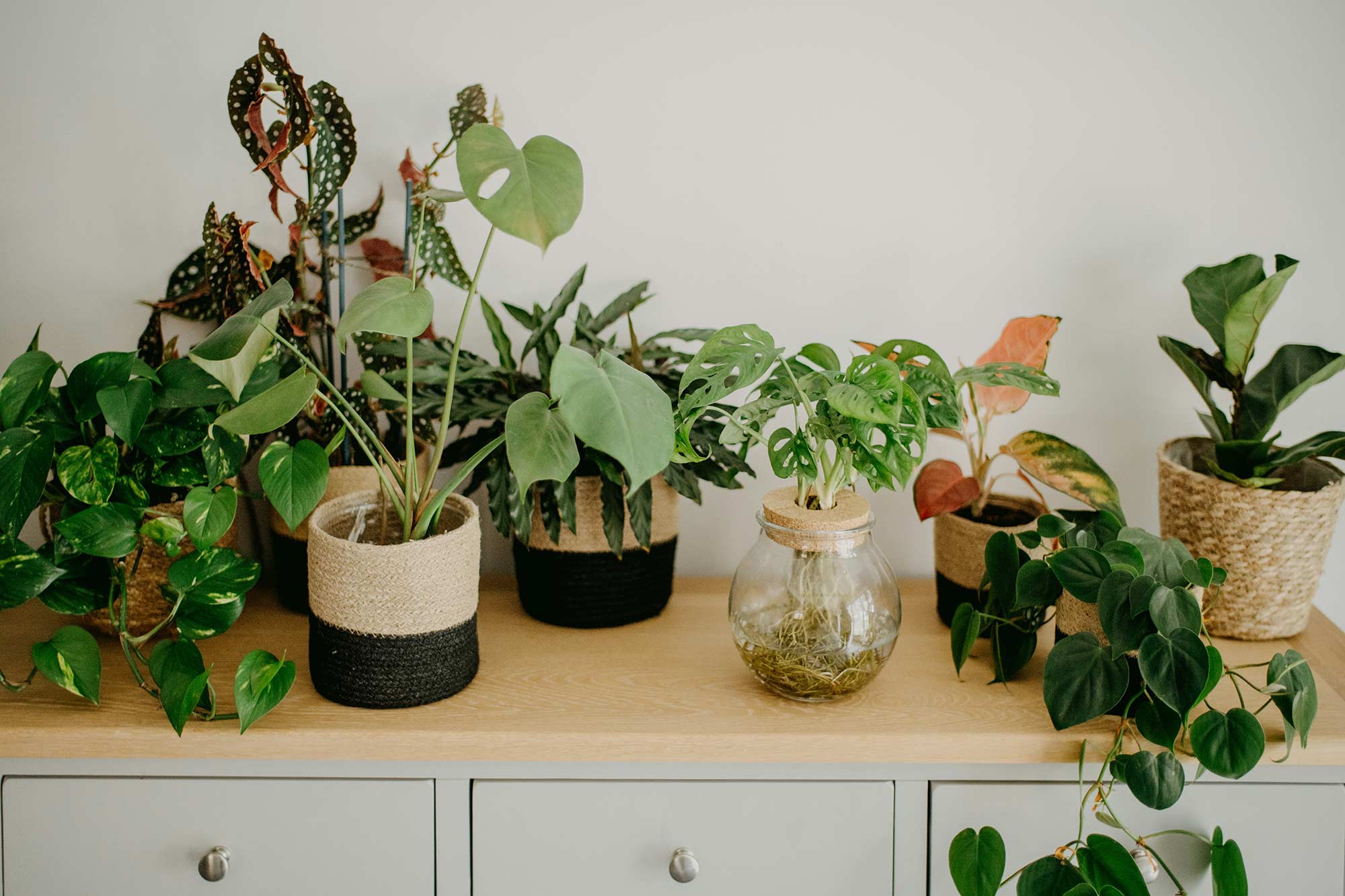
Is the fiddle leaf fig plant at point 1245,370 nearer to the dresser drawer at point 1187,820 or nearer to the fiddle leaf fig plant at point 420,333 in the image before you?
the dresser drawer at point 1187,820

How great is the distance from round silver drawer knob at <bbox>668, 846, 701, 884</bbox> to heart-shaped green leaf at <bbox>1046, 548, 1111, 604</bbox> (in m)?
0.48

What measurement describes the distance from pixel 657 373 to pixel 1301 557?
80 cm

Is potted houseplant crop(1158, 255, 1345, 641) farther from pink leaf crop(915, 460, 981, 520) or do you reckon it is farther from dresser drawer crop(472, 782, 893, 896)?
dresser drawer crop(472, 782, 893, 896)

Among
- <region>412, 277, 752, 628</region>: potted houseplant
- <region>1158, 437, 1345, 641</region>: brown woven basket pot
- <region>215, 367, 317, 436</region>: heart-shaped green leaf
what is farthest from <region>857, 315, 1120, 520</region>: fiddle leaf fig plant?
<region>215, 367, 317, 436</region>: heart-shaped green leaf

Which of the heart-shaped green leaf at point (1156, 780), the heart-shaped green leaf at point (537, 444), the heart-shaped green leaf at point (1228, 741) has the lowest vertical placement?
the heart-shaped green leaf at point (1156, 780)

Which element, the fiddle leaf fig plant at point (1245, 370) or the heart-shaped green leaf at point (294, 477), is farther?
the fiddle leaf fig plant at point (1245, 370)

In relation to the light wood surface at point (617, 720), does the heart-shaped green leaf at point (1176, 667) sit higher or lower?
higher

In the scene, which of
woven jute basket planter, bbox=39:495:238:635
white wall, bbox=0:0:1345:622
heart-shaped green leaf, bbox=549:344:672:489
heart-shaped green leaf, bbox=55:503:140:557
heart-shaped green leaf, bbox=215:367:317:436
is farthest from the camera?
white wall, bbox=0:0:1345:622

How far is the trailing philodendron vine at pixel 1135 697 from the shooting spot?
89 centimetres

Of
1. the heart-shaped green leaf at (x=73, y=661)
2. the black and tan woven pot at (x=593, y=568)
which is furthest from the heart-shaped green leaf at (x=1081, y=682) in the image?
the heart-shaped green leaf at (x=73, y=661)

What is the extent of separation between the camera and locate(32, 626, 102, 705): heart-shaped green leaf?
0.96 metres

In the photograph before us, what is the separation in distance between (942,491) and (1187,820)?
0.43 m

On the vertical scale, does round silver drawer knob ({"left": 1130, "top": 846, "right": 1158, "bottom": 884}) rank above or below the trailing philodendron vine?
below

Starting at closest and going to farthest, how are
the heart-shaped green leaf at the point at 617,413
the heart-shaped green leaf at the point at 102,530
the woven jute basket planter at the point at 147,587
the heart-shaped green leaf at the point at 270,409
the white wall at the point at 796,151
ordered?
the heart-shaped green leaf at the point at 617,413 → the heart-shaped green leaf at the point at 270,409 → the heart-shaped green leaf at the point at 102,530 → the woven jute basket planter at the point at 147,587 → the white wall at the point at 796,151
